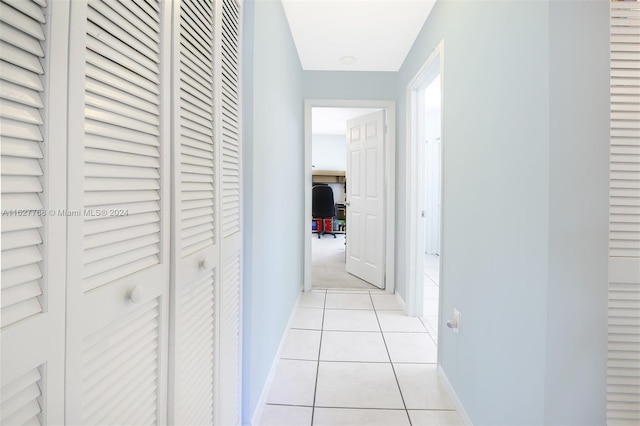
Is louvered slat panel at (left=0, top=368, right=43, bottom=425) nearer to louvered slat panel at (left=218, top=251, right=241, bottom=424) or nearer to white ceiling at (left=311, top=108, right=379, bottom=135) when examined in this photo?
louvered slat panel at (left=218, top=251, right=241, bottom=424)

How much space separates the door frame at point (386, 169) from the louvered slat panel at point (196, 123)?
252 cm

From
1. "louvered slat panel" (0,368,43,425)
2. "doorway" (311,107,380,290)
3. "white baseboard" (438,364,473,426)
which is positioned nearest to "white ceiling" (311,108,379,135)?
"doorway" (311,107,380,290)

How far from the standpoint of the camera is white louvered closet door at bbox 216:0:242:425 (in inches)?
45.8

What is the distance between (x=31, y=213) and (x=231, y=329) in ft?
3.18

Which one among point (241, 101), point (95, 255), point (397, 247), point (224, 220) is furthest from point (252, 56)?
point (397, 247)

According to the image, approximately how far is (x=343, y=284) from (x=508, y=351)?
2.73 metres

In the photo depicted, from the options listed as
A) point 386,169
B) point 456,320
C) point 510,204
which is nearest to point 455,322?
point 456,320

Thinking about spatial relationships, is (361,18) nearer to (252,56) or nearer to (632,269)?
(252,56)

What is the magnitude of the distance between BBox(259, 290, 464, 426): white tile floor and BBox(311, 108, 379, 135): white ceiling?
3.04 meters

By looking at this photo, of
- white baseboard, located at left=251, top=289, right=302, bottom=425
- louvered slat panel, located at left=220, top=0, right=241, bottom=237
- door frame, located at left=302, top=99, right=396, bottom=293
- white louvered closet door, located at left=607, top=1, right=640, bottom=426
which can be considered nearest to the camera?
white louvered closet door, located at left=607, top=1, right=640, bottom=426

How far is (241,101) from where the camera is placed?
1428mm

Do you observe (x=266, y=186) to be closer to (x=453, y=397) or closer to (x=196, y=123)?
(x=196, y=123)

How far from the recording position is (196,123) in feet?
3.14

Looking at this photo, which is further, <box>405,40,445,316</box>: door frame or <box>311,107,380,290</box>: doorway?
<box>311,107,380,290</box>: doorway
